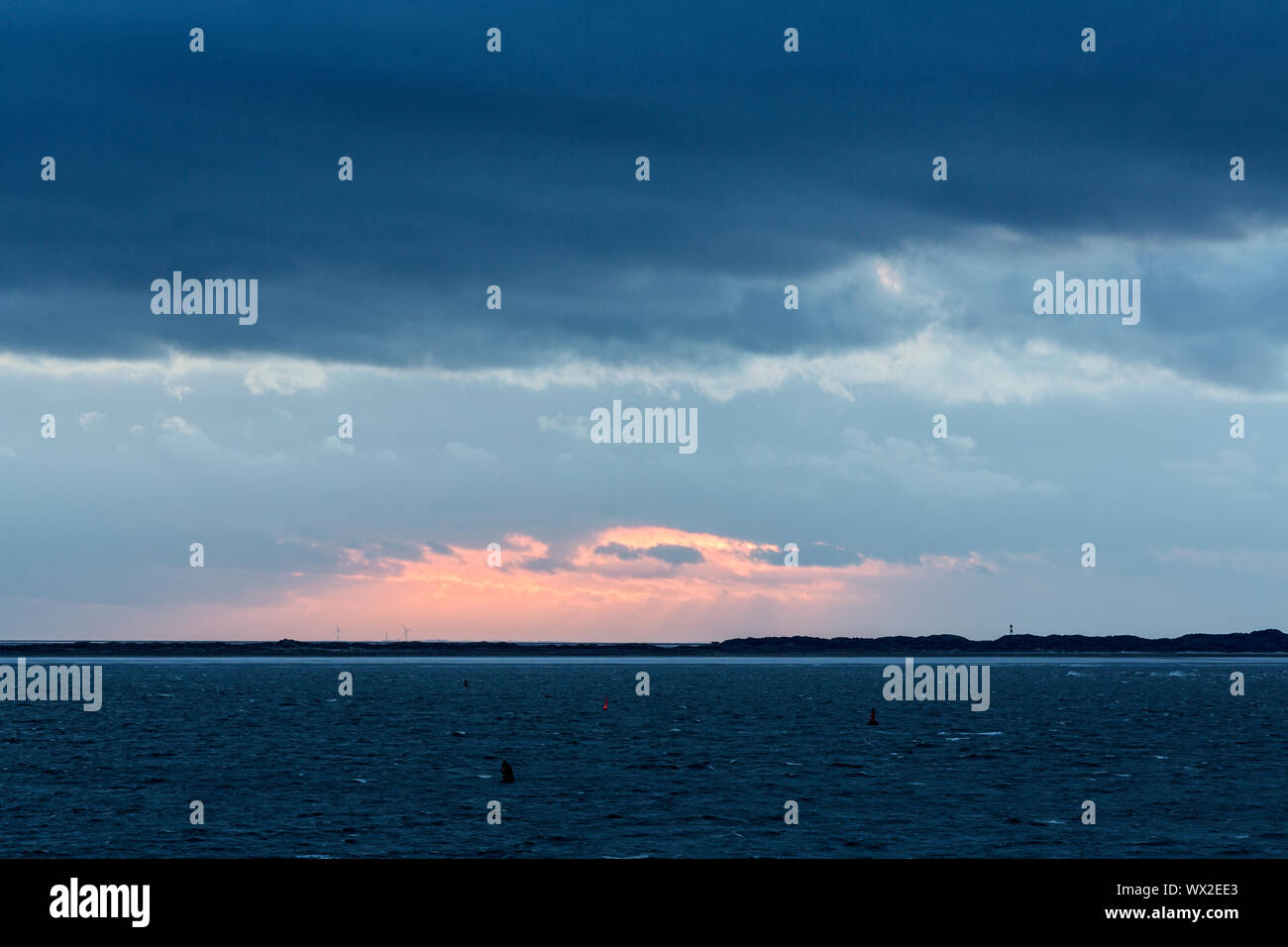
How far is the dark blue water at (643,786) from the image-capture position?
49.0 meters

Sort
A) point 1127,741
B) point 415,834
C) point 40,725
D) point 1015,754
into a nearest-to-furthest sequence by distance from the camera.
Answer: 1. point 415,834
2. point 1015,754
3. point 1127,741
4. point 40,725

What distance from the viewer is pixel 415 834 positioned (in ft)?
165

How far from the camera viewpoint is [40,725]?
118m

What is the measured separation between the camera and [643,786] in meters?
66.2

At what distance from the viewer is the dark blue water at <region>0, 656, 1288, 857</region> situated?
4897 centimetres
